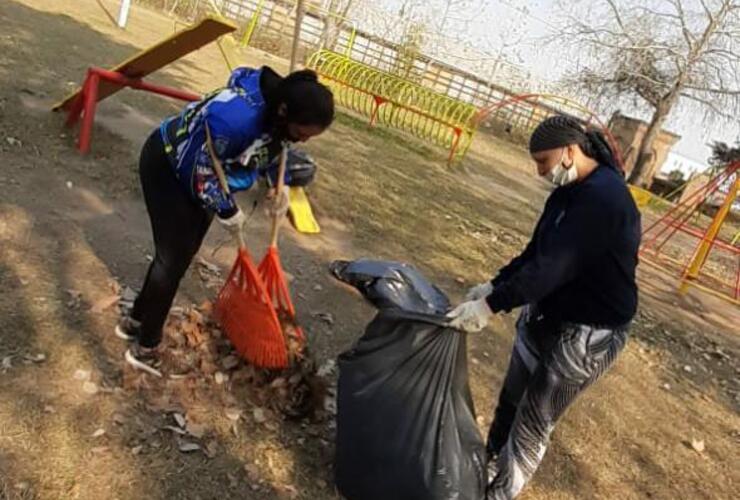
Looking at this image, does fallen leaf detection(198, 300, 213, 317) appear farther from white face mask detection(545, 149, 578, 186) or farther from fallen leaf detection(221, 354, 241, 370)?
white face mask detection(545, 149, 578, 186)

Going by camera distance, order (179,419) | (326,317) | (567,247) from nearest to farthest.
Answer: (567,247)
(179,419)
(326,317)

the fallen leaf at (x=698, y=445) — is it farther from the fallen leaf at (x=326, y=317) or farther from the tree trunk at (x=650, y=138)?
the tree trunk at (x=650, y=138)

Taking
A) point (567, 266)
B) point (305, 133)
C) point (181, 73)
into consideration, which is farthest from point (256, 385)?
point (181, 73)

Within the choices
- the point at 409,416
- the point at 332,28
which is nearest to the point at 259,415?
the point at 409,416

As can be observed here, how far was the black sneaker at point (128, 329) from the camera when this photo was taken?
2844 millimetres

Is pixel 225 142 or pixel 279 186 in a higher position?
pixel 225 142

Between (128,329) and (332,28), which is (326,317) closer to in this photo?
(128,329)

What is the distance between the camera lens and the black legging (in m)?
2.47

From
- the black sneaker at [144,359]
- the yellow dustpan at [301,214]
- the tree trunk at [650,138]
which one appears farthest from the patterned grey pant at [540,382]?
the tree trunk at [650,138]

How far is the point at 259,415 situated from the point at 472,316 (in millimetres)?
1058

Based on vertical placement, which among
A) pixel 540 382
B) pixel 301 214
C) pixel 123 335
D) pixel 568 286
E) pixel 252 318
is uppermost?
pixel 568 286

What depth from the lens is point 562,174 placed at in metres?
2.14

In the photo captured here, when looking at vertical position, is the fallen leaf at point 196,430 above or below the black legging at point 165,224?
below

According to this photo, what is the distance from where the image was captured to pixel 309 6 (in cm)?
1780
